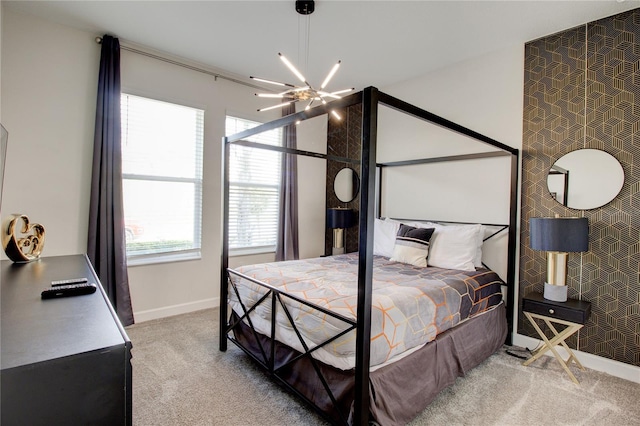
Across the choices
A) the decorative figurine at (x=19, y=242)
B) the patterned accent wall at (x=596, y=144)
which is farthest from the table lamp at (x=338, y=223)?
the decorative figurine at (x=19, y=242)

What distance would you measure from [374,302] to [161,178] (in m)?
2.73

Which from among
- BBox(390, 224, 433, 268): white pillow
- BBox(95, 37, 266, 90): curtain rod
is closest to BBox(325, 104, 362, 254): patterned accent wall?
BBox(95, 37, 266, 90): curtain rod

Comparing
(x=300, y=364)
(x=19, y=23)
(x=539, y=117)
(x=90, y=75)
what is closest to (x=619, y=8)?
(x=539, y=117)

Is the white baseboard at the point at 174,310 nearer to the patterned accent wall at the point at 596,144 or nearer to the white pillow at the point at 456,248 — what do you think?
the white pillow at the point at 456,248

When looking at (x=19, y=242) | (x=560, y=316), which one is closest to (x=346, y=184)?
(x=560, y=316)

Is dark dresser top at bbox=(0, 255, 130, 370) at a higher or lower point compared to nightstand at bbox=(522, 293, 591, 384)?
higher

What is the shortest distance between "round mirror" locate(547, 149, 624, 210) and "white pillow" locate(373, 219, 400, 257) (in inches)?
57.3

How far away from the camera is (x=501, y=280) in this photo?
2.96m

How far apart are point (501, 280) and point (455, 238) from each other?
585mm

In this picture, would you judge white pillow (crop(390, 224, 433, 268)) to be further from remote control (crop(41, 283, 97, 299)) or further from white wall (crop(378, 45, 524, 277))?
remote control (crop(41, 283, 97, 299))

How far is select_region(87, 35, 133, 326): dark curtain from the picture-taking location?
2910 mm

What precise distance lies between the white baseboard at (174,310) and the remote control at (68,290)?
7.64ft

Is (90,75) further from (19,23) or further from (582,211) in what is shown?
(582,211)

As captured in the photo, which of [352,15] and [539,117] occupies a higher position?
[352,15]
